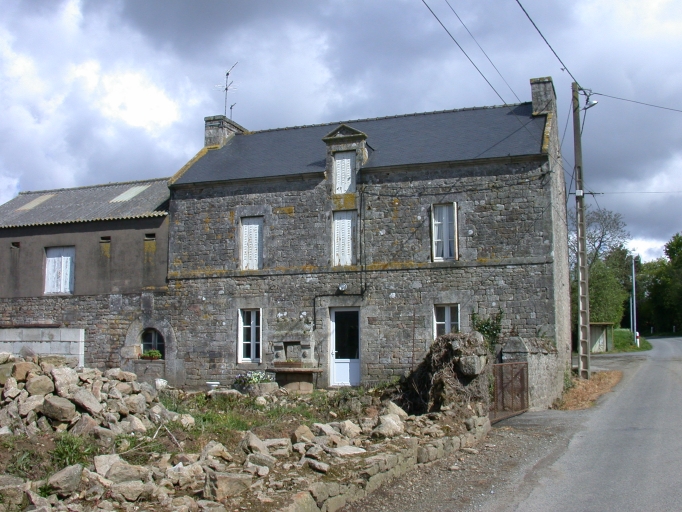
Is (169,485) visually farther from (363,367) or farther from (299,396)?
(363,367)

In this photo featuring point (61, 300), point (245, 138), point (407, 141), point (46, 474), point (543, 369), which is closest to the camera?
point (46, 474)

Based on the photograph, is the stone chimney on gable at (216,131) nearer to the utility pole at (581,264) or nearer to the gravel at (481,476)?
Answer: the utility pole at (581,264)

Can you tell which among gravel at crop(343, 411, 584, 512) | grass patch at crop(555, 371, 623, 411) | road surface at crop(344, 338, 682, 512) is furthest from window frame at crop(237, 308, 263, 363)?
gravel at crop(343, 411, 584, 512)

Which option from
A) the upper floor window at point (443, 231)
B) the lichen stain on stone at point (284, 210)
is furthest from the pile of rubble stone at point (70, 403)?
the upper floor window at point (443, 231)

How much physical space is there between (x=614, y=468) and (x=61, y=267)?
1780 cm

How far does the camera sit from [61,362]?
38.2ft

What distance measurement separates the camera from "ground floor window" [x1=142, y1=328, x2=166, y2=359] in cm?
2025

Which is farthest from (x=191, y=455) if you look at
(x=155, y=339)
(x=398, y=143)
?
(x=398, y=143)

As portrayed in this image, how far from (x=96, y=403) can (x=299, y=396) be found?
276 inches

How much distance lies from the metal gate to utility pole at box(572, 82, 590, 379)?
8.25 meters

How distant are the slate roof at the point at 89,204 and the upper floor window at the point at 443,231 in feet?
26.4

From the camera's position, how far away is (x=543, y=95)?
64.2 ft

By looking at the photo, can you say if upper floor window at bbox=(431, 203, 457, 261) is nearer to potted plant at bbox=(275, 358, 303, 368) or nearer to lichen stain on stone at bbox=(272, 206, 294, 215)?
lichen stain on stone at bbox=(272, 206, 294, 215)

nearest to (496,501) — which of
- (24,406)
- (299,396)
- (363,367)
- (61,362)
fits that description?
(24,406)
